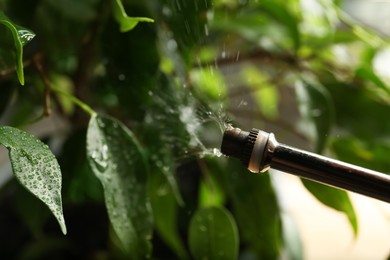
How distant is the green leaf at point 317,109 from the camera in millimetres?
489

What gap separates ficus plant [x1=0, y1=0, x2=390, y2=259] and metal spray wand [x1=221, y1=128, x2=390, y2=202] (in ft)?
0.25

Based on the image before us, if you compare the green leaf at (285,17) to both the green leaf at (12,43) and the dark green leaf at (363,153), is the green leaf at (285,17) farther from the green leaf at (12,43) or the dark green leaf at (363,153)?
the green leaf at (12,43)

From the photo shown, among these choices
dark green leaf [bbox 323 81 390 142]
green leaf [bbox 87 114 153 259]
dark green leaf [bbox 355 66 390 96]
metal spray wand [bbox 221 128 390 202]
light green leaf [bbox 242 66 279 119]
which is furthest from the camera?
light green leaf [bbox 242 66 279 119]

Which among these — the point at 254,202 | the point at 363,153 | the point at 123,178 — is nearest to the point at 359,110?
the point at 363,153

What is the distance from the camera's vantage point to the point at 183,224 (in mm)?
648

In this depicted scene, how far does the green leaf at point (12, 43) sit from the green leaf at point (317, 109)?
0.84 feet

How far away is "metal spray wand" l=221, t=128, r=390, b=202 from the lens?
0.81ft

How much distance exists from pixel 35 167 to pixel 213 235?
0.21 m

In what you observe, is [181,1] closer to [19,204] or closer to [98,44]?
[98,44]

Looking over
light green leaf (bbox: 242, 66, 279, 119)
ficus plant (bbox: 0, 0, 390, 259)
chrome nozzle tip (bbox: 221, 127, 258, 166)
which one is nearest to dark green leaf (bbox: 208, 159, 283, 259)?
ficus plant (bbox: 0, 0, 390, 259)

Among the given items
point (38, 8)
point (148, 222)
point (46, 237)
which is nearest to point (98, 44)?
point (38, 8)

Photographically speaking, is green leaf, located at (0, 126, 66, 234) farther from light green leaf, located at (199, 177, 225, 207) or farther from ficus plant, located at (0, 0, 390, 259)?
light green leaf, located at (199, 177, 225, 207)

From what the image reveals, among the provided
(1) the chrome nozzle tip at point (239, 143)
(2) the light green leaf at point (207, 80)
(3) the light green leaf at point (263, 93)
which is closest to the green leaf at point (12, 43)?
(1) the chrome nozzle tip at point (239, 143)

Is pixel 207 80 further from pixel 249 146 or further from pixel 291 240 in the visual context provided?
pixel 249 146
